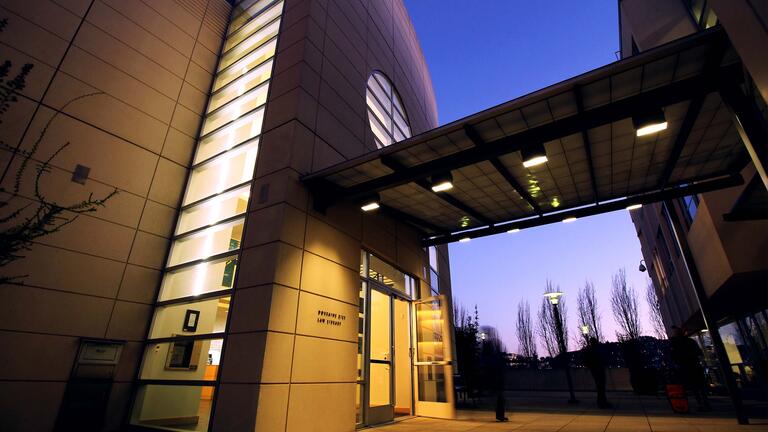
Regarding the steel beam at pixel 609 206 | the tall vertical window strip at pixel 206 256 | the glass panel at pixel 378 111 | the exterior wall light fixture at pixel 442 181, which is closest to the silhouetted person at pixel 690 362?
the steel beam at pixel 609 206

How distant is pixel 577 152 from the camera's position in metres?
6.84

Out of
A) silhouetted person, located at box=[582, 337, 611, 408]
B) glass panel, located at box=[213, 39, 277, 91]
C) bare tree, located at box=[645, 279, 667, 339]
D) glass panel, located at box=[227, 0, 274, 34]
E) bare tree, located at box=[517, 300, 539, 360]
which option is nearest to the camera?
glass panel, located at box=[213, 39, 277, 91]

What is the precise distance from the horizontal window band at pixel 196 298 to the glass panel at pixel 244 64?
19.8ft

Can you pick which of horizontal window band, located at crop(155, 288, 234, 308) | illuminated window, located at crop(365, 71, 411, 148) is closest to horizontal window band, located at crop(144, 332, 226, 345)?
horizontal window band, located at crop(155, 288, 234, 308)

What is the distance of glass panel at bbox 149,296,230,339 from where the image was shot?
686 cm

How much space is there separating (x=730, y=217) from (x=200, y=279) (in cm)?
1093

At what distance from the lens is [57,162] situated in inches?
264

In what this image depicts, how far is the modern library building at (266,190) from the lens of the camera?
5.58 meters

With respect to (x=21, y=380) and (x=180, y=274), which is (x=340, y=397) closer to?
(x=180, y=274)

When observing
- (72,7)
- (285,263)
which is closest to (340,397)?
(285,263)

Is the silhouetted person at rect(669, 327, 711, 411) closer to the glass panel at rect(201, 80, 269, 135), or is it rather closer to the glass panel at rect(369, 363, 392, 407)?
the glass panel at rect(369, 363, 392, 407)

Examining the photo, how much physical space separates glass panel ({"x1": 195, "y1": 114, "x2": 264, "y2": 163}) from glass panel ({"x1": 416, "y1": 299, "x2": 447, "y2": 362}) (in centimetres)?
639

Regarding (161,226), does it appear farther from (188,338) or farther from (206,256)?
(188,338)

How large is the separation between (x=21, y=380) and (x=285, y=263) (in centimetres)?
445
